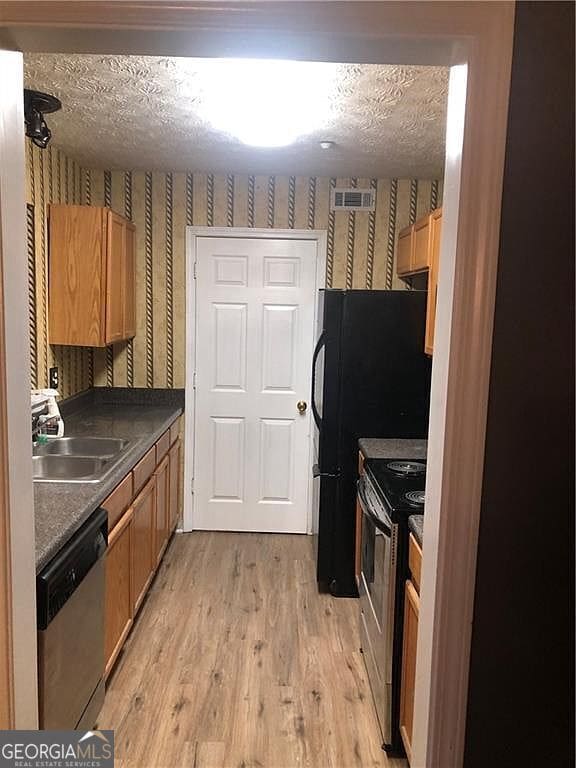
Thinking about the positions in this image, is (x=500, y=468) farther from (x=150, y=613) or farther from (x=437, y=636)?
(x=150, y=613)

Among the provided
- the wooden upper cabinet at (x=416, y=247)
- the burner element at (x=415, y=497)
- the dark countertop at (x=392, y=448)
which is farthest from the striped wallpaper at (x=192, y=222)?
the burner element at (x=415, y=497)

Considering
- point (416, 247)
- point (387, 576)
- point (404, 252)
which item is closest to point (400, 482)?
point (387, 576)

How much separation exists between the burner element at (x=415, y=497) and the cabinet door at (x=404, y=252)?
1743mm

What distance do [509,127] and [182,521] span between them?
3.88 m

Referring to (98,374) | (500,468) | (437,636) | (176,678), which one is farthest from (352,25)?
(98,374)

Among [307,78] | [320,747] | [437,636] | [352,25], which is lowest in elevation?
[320,747]

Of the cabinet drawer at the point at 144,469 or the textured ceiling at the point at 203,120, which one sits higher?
the textured ceiling at the point at 203,120

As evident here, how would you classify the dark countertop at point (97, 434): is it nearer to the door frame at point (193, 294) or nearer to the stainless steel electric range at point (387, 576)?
the door frame at point (193, 294)

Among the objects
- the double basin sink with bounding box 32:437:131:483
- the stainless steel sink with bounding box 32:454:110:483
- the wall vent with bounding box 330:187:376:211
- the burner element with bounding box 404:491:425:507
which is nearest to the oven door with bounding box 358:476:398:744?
the burner element with bounding box 404:491:425:507

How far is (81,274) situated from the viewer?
3.41 meters

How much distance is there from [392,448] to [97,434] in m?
1.58

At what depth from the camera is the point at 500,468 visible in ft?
3.14

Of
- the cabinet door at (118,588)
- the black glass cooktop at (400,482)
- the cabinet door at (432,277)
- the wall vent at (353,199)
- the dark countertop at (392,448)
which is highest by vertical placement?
the wall vent at (353,199)

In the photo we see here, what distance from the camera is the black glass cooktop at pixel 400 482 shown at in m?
2.14
